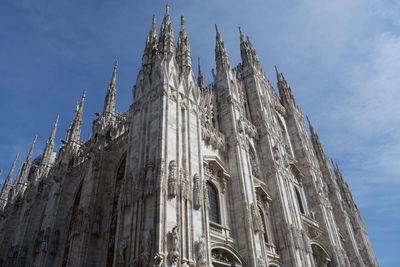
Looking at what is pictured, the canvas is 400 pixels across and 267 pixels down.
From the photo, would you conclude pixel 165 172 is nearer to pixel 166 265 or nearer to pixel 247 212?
pixel 166 265

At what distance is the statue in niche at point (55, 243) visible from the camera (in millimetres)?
23000

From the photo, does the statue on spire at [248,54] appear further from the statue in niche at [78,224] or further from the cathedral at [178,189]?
the statue in niche at [78,224]

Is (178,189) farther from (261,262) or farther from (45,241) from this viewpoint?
(45,241)

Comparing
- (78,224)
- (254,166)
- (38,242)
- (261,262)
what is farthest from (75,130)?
(261,262)

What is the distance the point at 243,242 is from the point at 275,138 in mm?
12992

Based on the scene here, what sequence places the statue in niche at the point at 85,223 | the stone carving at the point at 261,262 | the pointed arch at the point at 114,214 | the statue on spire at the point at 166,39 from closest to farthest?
the stone carving at the point at 261,262, the pointed arch at the point at 114,214, the statue in niche at the point at 85,223, the statue on spire at the point at 166,39

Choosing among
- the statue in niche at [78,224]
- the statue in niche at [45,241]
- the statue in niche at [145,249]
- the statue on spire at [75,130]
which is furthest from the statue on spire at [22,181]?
the statue in niche at [145,249]

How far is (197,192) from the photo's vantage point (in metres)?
16.8

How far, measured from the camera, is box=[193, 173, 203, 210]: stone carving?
16.3 metres

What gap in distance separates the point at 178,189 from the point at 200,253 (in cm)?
285

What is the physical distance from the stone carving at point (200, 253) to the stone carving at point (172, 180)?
2.29 m

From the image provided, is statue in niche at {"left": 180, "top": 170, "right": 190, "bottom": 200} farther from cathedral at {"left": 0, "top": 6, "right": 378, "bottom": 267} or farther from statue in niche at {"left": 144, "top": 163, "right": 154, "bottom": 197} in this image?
statue in niche at {"left": 144, "top": 163, "right": 154, "bottom": 197}

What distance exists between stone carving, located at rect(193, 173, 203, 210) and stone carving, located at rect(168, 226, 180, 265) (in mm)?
2145

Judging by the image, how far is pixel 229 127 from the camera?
2530cm
